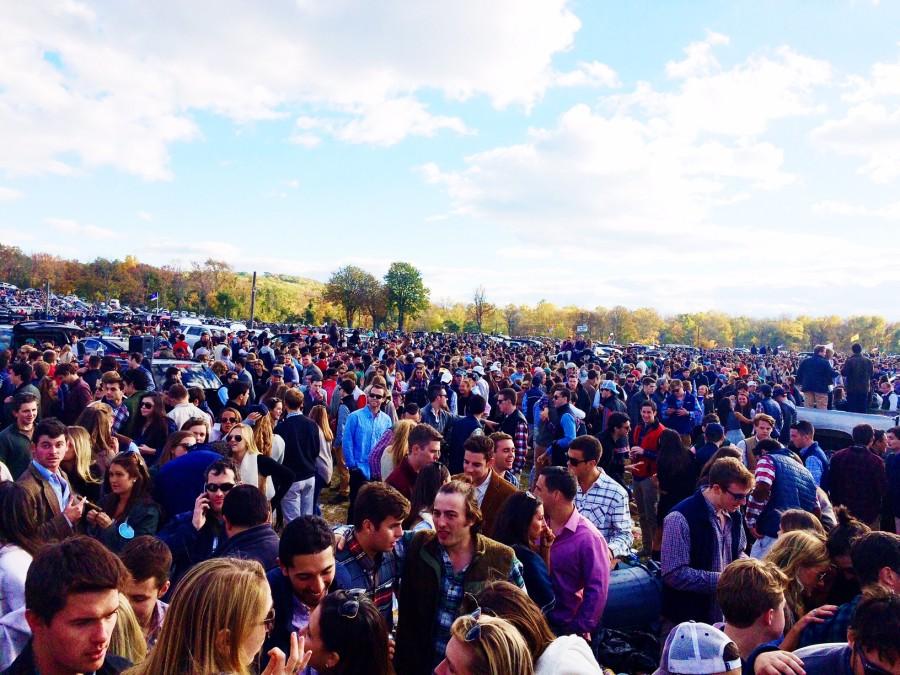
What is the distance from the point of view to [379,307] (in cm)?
6500

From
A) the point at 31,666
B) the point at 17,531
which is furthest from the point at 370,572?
the point at 17,531

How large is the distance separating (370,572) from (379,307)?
6232 centimetres

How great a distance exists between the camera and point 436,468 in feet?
14.8

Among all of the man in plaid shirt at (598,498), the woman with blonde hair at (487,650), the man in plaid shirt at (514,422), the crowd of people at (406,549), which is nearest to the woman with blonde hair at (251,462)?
the crowd of people at (406,549)

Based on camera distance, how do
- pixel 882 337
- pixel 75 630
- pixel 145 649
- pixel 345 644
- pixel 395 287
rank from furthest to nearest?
1. pixel 882 337
2. pixel 395 287
3. pixel 145 649
4. pixel 345 644
5. pixel 75 630

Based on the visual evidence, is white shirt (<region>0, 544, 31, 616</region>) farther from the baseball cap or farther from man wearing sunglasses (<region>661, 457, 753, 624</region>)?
man wearing sunglasses (<region>661, 457, 753, 624</region>)

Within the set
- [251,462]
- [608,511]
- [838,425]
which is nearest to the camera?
[608,511]

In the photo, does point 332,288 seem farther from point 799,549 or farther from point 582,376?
point 799,549

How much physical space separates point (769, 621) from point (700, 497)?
146cm

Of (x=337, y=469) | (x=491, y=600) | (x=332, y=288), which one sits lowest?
(x=337, y=469)

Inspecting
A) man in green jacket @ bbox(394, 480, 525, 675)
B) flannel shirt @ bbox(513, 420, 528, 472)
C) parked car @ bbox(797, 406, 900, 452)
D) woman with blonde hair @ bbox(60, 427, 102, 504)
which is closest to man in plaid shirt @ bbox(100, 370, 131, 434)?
woman with blonde hair @ bbox(60, 427, 102, 504)

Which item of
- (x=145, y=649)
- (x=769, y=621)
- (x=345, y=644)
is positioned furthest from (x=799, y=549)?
(x=145, y=649)

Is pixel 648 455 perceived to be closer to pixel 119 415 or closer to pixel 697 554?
pixel 697 554

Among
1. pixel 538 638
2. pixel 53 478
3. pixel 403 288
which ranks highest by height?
pixel 403 288
